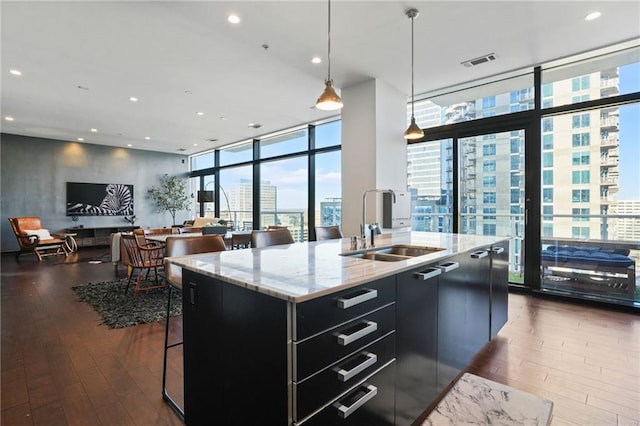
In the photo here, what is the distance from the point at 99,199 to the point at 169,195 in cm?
190

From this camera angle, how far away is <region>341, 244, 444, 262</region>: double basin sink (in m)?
2.20

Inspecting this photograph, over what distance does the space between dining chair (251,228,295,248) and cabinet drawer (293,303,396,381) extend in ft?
5.25

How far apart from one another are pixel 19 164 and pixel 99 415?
9.43m

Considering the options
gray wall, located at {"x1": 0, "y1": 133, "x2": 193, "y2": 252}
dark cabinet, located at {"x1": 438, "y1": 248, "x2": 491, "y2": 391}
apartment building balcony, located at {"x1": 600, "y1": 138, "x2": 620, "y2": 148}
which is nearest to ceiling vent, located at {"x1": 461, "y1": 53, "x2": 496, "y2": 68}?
apartment building balcony, located at {"x1": 600, "y1": 138, "x2": 620, "y2": 148}

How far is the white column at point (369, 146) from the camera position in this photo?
4.50 meters

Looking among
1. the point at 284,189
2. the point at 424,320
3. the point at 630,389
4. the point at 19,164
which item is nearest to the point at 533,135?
the point at 630,389

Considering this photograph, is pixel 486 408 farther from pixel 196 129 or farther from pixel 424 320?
pixel 196 129

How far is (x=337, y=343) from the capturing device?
46.2 inches

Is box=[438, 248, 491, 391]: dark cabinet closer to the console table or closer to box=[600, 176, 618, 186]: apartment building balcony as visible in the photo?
box=[600, 176, 618, 186]: apartment building balcony

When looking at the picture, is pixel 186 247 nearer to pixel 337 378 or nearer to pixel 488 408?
pixel 337 378

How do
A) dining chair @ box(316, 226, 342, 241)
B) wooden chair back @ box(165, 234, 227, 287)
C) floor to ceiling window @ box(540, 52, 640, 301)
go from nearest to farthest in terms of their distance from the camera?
wooden chair back @ box(165, 234, 227, 287) → dining chair @ box(316, 226, 342, 241) → floor to ceiling window @ box(540, 52, 640, 301)

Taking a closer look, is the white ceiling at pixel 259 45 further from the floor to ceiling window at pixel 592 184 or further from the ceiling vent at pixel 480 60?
the floor to ceiling window at pixel 592 184

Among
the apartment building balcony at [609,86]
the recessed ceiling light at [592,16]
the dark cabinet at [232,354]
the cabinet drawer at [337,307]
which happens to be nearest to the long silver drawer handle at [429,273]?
the cabinet drawer at [337,307]

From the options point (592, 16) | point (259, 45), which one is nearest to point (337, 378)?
point (259, 45)
